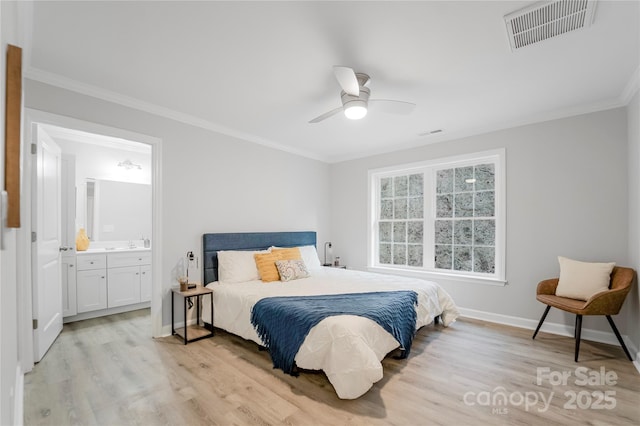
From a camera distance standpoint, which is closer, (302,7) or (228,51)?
(302,7)

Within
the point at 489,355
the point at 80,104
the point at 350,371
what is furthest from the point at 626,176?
the point at 80,104

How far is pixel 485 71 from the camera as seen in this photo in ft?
8.49

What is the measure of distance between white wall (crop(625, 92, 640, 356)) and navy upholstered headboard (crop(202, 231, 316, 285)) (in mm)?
3990

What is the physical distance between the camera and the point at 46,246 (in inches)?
116

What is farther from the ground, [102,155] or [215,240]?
[102,155]

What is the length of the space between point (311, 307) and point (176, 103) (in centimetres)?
260

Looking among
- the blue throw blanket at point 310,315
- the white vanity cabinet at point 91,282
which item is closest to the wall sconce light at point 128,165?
the white vanity cabinet at point 91,282

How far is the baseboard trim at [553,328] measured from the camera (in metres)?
3.00

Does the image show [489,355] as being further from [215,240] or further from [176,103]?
[176,103]

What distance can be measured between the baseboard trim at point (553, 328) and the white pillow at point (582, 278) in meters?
0.55

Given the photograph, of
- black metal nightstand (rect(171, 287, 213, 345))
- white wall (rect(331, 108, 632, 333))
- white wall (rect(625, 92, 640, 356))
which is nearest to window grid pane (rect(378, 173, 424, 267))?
white wall (rect(331, 108, 632, 333))

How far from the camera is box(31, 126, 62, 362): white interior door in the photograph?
2.70m

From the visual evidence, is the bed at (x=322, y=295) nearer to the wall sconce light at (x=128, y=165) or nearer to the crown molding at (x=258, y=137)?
the crown molding at (x=258, y=137)

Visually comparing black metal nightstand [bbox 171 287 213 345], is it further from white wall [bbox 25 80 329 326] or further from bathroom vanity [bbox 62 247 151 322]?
bathroom vanity [bbox 62 247 151 322]
